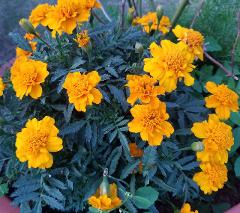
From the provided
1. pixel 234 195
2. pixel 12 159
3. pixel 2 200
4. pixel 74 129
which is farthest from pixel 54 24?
pixel 234 195

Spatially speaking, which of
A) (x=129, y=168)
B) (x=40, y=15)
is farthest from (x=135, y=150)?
(x=40, y=15)

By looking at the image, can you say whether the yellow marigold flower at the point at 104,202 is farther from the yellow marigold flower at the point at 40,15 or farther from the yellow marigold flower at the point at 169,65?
the yellow marigold flower at the point at 40,15

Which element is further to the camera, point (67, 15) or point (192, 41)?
point (192, 41)

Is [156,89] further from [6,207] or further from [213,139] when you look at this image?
[6,207]

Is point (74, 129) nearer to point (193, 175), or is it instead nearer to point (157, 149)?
point (157, 149)

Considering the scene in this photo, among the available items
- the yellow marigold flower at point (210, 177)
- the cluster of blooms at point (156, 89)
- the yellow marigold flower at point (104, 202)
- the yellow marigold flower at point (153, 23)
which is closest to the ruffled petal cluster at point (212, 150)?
the yellow marigold flower at point (210, 177)
